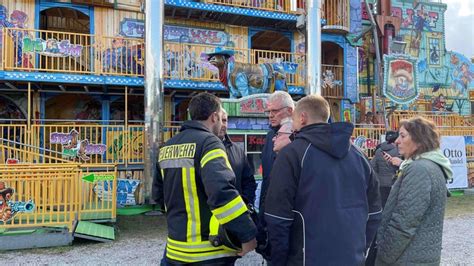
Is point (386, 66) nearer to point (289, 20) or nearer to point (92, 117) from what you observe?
point (289, 20)

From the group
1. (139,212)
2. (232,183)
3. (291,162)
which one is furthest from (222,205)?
(139,212)

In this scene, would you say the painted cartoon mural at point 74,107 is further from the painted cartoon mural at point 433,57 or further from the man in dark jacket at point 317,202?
the painted cartoon mural at point 433,57

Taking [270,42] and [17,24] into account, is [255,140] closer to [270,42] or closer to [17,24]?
[17,24]

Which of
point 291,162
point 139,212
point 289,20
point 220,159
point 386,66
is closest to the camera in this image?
point 291,162

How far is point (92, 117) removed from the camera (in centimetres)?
1337

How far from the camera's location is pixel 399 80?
11984 mm

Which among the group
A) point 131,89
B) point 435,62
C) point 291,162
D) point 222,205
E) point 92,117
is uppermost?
Answer: point 435,62

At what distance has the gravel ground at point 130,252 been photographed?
5.47 meters

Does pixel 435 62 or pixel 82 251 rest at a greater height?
pixel 435 62

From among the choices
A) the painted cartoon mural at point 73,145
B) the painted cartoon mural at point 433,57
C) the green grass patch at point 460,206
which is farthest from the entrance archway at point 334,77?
the painted cartoon mural at point 73,145

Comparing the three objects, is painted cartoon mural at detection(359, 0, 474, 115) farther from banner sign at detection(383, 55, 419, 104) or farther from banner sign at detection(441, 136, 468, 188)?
banner sign at detection(383, 55, 419, 104)

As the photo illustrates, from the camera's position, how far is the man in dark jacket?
2277 mm

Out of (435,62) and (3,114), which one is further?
(435,62)

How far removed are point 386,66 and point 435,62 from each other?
29.8 feet
